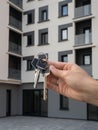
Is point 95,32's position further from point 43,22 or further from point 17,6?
point 17,6

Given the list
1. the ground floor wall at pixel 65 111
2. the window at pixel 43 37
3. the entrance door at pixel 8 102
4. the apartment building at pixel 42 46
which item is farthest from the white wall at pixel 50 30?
the ground floor wall at pixel 65 111

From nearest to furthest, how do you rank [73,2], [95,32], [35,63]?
1. [35,63]
2. [95,32]
3. [73,2]

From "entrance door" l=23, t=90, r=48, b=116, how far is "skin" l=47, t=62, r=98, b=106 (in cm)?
2281

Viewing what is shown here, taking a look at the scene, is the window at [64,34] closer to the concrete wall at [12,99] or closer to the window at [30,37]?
the window at [30,37]

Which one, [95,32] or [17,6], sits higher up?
[17,6]

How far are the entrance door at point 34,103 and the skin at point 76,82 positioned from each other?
22806 mm

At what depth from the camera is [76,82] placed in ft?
4.70

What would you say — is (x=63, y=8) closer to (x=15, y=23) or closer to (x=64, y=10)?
(x=64, y=10)

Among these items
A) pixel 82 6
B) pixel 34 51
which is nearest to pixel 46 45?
pixel 34 51

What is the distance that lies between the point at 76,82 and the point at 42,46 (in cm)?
2338

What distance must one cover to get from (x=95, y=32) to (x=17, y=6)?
830cm

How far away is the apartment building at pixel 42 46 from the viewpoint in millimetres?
22109

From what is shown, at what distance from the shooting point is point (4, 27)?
23734mm

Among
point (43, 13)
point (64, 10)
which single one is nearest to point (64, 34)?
point (64, 10)
